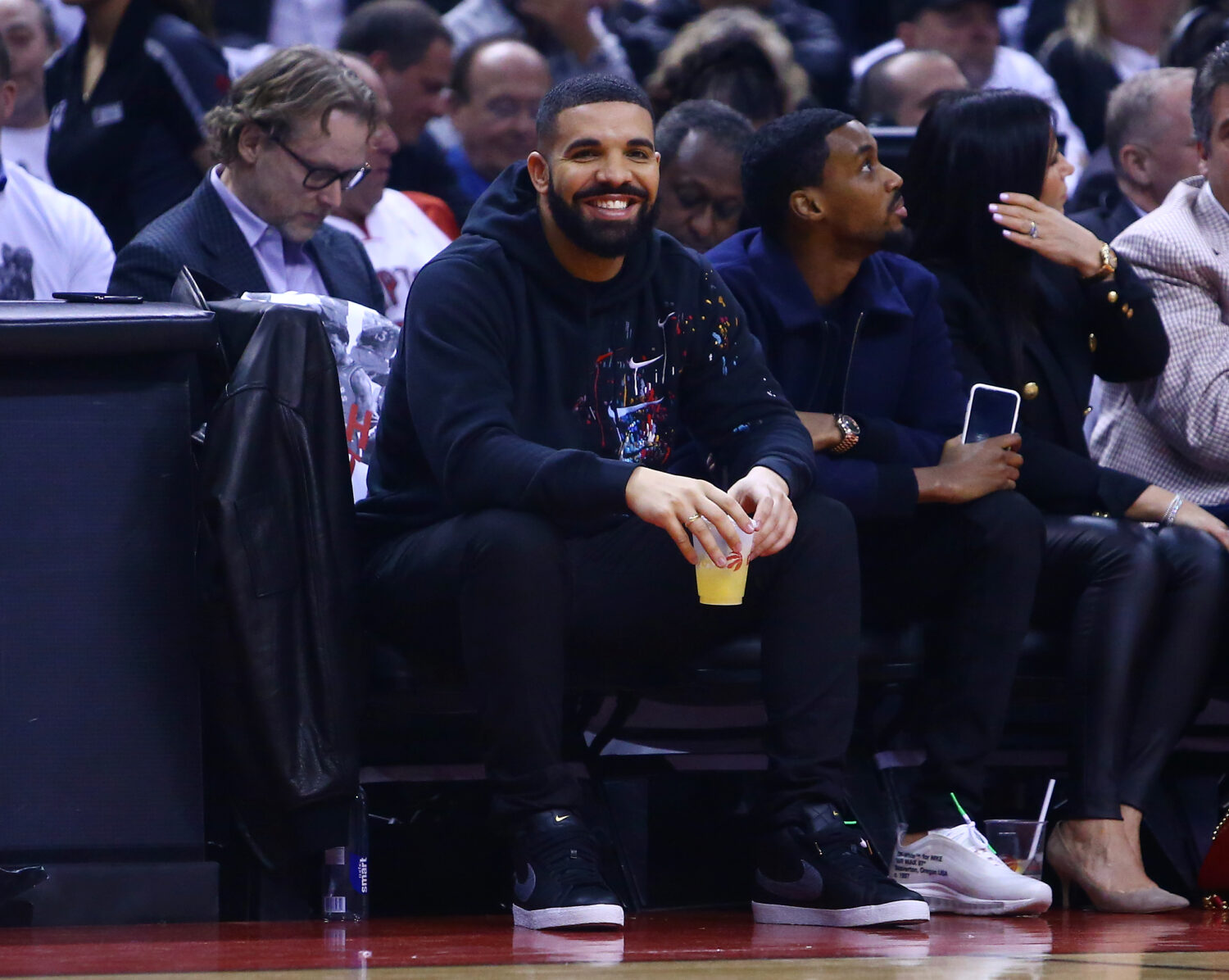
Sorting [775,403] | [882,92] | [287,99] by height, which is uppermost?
[882,92]

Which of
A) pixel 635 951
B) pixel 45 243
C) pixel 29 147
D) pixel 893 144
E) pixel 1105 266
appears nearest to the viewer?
pixel 635 951

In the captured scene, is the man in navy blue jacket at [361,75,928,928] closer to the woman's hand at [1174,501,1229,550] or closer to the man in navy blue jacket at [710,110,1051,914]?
the man in navy blue jacket at [710,110,1051,914]

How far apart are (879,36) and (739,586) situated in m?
4.73

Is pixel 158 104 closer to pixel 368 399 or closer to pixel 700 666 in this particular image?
pixel 368 399

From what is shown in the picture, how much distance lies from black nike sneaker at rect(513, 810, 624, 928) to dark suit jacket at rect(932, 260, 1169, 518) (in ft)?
4.17

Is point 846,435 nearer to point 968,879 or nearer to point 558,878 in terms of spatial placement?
point 968,879

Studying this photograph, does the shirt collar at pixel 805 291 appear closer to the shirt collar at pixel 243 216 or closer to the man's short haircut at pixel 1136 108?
the shirt collar at pixel 243 216

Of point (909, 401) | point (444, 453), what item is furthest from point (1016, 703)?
point (444, 453)

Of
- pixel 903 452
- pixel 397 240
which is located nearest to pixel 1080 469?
pixel 903 452

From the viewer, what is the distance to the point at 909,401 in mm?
3547

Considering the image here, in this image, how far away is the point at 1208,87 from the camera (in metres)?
3.99

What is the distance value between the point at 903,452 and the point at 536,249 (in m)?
0.80

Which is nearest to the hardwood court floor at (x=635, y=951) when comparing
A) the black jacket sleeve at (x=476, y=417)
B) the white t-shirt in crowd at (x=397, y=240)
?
the black jacket sleeve at (x=476, y=417)

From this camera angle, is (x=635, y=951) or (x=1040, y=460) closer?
(x=635, y=951)
